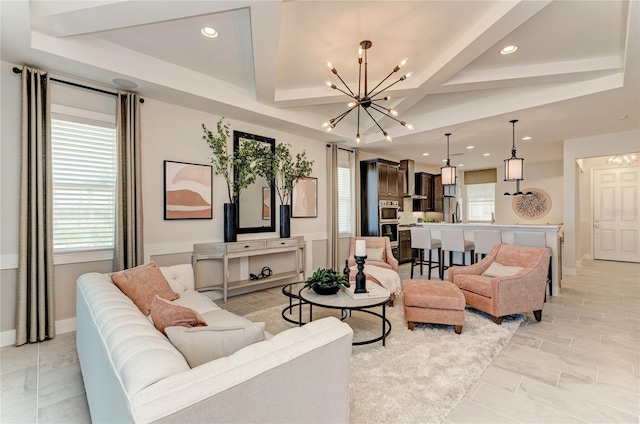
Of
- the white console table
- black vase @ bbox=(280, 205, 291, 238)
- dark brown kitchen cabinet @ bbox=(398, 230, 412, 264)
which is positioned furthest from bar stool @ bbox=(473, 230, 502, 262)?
black vase @ bbox=(280, 205, 291, 238)

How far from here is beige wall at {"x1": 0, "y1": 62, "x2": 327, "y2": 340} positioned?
2973 millimetres

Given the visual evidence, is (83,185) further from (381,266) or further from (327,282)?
(381,266)

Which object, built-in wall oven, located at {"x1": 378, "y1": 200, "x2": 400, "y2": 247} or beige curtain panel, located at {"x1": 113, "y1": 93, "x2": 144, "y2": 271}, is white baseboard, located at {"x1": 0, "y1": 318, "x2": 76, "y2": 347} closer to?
beige curtain panel, located at {"x1": 113, "y1": 93, "x2": 144, "y2": 271}

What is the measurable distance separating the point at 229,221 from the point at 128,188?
1.32m

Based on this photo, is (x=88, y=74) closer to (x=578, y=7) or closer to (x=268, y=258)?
(x=268, y=258)

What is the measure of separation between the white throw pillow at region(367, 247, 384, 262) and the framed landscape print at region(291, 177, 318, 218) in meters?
1.43

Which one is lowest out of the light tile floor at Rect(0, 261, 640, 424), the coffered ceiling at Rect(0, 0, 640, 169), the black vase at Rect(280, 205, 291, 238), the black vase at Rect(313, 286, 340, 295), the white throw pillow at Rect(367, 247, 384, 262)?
the light tile floor at Rect(0, 261, 640, 424)

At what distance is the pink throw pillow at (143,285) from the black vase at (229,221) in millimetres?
1497

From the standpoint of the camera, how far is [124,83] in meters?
3.43

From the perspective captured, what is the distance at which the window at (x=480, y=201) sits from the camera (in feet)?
31.8

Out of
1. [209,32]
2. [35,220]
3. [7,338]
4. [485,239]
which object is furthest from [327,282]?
[485,239]

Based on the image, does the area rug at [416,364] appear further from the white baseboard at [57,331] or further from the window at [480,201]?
the window at [480,201]

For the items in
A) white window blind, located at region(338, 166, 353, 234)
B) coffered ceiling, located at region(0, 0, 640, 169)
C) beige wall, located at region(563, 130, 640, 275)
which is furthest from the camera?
white window blind, located at region(338, 166, 353, 234)

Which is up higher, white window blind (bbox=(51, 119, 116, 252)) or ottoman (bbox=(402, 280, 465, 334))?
white window blind (bbox=(51, 119, 116, 252))
